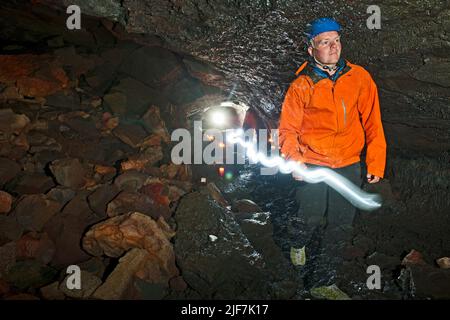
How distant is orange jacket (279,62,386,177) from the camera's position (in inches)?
112

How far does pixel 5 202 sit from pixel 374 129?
427cm

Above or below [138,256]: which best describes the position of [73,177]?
above

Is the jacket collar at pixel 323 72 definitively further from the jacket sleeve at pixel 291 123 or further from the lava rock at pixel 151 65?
the lava rock at pixel 151 65

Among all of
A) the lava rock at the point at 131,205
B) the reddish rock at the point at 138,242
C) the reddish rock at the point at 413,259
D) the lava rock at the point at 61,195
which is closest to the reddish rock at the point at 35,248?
the reddish rock at the point at 138,242

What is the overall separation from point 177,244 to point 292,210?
2480 mm

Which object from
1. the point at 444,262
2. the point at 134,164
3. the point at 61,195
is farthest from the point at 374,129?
the point at 61,195

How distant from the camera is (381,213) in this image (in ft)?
15.1

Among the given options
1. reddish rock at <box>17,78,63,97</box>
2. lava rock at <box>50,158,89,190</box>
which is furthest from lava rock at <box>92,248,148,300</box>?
reddish rock at <box>17,78,63,97</box>

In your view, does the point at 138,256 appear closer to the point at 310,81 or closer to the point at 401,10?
the point at 310,81

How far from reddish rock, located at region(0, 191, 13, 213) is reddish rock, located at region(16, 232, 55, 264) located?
0.48 meters

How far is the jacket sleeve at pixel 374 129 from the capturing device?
2906 mm

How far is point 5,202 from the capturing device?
3.75 metres

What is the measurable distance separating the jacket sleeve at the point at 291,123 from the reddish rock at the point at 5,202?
11.0ft
